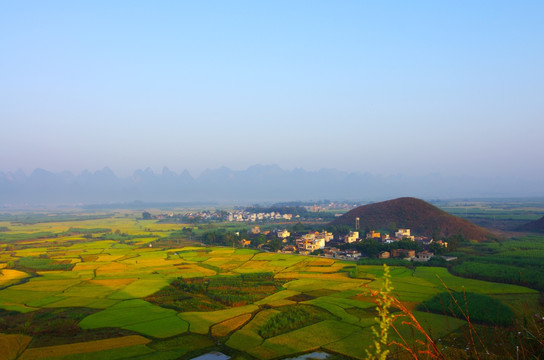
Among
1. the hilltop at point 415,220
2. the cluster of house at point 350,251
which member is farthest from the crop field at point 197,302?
the hilltop at point 415,220

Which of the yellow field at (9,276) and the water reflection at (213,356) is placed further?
the yellow field at (9,276)

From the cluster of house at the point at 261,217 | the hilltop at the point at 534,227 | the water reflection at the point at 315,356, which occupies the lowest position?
the cluster of house at the point at 261,217

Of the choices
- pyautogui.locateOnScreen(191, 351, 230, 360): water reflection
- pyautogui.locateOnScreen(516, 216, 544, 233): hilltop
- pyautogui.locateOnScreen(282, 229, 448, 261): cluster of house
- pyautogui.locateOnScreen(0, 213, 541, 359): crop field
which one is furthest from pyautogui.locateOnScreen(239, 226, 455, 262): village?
pyautogui.locateOnScreen(191, 351, 230, 360): water reflection

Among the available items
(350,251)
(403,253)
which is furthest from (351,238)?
(403,253)

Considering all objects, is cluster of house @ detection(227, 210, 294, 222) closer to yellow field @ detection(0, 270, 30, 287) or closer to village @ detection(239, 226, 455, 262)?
village @ detection(239, 226, 455, 262)

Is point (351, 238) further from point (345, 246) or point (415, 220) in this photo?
point (415, 220)

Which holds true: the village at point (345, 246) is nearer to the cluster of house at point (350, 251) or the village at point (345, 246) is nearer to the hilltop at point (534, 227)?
the cluster of house at point (350, 251)
